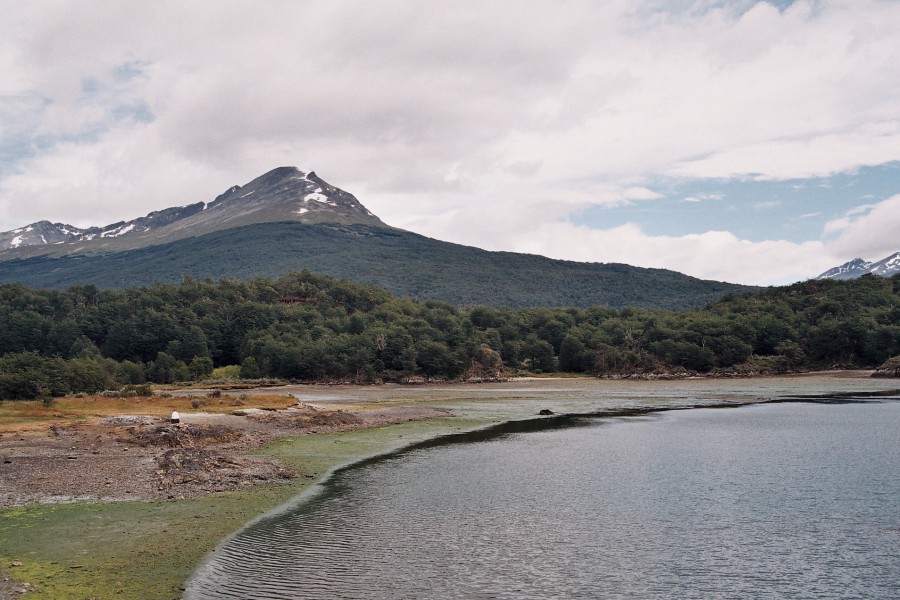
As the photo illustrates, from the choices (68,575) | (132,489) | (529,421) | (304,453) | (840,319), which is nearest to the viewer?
(68,575)

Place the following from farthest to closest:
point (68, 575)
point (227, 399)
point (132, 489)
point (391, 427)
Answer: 1. point (227, 399)
2. point (391, 427)
3. point (132, 489)
4. point (68, 575)

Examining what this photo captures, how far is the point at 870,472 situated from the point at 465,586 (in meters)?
A: 27.6

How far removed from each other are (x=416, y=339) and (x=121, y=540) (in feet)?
481

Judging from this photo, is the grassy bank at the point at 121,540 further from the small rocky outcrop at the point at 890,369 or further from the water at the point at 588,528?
the small rocky outcrop at the point at 890,369

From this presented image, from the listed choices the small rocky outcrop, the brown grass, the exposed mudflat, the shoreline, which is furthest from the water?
the small rocky outcrop

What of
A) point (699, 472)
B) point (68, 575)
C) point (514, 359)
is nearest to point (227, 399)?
point (699, 472)

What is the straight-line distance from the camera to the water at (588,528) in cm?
2033

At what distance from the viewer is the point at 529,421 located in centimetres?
6831

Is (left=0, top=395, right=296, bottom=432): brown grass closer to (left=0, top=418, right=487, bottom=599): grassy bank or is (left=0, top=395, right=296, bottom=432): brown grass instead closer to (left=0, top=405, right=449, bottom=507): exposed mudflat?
(left=0, top=405, right=449, bottom=507): exposed mudflat

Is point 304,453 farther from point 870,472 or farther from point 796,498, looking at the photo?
point 870,472

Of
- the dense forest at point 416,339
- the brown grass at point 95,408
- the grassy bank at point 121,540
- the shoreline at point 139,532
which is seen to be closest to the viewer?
the grassy bank at point 121,540

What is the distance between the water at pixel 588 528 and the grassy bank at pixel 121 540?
112 centimetres

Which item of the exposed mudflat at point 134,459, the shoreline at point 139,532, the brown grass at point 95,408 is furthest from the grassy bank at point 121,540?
A: the brown grass at point 95,408

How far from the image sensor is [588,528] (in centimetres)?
2703
